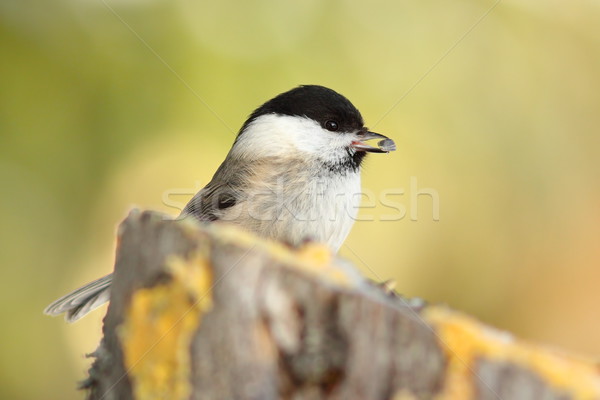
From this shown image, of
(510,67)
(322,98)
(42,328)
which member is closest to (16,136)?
(42,328)

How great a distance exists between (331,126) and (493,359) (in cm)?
164

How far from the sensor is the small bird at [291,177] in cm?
209

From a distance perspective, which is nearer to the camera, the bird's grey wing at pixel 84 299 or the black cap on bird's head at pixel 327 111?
the bird's grey wing at pixel 84 299

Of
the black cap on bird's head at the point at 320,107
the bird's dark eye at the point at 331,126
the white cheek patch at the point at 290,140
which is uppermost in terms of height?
the black cap on bird's head at the point at 320,107

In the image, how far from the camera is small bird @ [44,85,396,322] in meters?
2.09

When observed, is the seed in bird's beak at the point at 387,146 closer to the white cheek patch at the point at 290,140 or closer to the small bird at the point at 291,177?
the small bird at the point at 291,177

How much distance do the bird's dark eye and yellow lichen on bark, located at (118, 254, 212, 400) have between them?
147cm

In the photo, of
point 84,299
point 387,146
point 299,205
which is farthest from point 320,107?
point 84,299

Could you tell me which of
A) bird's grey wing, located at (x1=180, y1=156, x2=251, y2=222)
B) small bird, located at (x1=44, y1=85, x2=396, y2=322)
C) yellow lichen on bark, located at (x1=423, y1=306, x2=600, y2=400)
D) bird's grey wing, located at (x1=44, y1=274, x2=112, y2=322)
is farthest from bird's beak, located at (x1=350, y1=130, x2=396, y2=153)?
yellow lichen on bark, located at (x1=423, y1=306, x2=600, y2=400)

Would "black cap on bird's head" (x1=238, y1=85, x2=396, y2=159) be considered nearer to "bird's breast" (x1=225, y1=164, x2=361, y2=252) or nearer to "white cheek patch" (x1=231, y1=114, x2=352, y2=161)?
"white cheek patch" (x1=231, y1=114, x2=352, y2=161)

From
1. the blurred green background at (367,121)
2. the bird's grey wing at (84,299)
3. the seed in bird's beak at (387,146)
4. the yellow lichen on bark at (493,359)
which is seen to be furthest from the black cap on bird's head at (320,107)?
the yellow lichen on bark at (493,359)

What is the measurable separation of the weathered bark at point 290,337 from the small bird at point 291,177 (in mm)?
946

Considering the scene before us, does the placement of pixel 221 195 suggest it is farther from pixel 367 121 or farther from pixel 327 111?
pixel 367 121

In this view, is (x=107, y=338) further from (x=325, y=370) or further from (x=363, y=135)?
(x=363, y=135)
